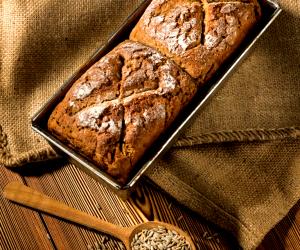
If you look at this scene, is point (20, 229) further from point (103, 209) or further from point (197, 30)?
point (197, 30)

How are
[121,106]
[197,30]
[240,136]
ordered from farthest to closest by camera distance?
[240,136]
[197,30]
[121,106]

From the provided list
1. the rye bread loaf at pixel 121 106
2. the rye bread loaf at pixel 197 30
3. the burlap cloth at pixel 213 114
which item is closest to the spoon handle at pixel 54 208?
the burlap cloth at pixel 213 114

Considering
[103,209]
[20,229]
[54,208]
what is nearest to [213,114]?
[103,209]

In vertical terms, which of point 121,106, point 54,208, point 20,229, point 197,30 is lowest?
point 20,229

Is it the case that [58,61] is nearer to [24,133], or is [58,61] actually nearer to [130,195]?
[24,133]

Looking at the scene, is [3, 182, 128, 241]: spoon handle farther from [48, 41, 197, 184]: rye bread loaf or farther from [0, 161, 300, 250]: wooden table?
[48, 41, 197, 184]: rye bread loaf

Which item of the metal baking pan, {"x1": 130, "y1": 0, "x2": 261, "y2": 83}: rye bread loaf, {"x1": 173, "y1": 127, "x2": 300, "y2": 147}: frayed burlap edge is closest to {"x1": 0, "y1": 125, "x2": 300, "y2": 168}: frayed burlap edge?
{"x1": 173, "y1": 127, "x2": 300, "y2": 147}: frayed burlap edge
